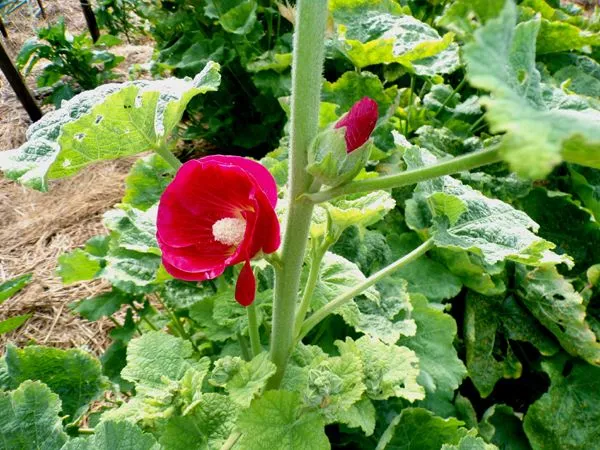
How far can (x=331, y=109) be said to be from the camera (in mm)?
1304

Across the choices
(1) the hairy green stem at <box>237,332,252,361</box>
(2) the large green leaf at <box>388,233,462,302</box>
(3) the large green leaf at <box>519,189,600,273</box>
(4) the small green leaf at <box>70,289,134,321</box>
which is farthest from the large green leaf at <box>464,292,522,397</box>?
(4) the small green leaf at <box>70,289,134,321</box>

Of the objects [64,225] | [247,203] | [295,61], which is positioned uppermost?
[295,61]

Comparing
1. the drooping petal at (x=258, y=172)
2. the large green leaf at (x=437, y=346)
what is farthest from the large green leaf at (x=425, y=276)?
the drooping petal at (x=258, y=172)

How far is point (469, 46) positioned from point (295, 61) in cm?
20

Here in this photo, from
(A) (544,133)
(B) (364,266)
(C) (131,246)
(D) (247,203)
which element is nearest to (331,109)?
(B) (364,266)

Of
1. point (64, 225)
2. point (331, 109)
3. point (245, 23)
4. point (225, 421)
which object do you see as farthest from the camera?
point (64, 225)

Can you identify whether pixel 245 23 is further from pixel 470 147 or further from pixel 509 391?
pixel 509 391

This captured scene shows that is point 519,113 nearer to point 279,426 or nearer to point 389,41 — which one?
point 279,426

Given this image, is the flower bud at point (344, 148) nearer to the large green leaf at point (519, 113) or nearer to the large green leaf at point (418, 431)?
the large green leaf at point (519, 113)

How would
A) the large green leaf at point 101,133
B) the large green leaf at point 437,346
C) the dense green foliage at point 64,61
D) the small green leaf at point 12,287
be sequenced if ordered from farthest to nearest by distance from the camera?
the dense green foliage at point 64,61, the small green leaf at point 12,287, the large green leaf at point 437,346, the large green leaf at point 101,133

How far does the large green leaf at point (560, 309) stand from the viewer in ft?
4.15

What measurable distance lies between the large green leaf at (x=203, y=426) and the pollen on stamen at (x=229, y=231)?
0.82ft

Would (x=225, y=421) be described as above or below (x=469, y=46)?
below

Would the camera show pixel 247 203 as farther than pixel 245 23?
No
